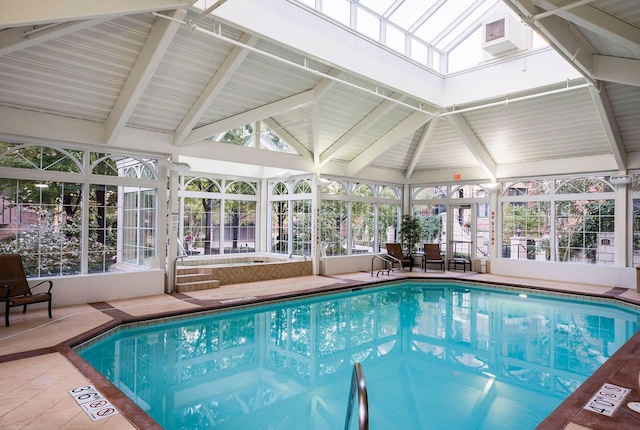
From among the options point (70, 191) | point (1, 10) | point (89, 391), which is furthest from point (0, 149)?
point (89, 391)

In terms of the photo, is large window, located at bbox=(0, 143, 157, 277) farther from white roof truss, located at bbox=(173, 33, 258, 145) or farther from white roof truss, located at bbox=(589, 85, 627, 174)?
white roof truss, located at bbox=(589, 85, 627, 174)

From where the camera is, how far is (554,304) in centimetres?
866

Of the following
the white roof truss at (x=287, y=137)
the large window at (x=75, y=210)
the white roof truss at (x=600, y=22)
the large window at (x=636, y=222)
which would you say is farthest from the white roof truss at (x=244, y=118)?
the large window at (x=636, y=222)

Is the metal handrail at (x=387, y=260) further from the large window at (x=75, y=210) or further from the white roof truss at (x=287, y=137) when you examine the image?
the large window at (x=75, y=210)

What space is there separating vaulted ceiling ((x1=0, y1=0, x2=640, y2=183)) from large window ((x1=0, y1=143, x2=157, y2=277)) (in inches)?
17.0

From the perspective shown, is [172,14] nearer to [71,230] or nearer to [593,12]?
[71,230]

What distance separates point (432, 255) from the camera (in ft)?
40.2

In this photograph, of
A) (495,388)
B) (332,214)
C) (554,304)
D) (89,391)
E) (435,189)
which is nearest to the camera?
(89,391)

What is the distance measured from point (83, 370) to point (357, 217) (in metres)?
9.10

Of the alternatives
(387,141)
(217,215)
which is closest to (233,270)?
(217,215)

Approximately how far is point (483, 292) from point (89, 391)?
873 cm

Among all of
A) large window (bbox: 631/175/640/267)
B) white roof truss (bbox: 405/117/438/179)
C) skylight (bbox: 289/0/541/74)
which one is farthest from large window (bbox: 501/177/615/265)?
Result: skylight (bbox: 289/0/541/74)

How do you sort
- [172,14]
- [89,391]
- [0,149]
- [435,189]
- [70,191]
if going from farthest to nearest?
1. [435,189]
2. [70,191]
3. [0,149]
4. [172,14]
5. [89,391]

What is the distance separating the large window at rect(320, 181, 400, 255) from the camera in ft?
38.1
